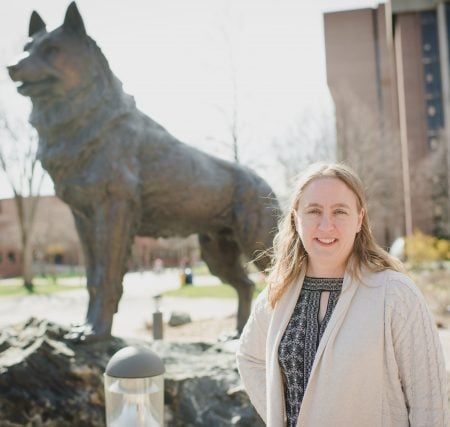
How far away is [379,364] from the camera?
1.43 meters

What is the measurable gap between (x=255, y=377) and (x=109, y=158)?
243cm

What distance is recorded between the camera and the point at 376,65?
4216 centimetres

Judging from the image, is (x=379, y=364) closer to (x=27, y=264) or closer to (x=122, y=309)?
(x=122, y=309)

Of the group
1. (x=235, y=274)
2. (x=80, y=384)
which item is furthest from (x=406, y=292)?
(x=235, y=274)

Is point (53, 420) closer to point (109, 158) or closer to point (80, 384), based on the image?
point (80, 384)

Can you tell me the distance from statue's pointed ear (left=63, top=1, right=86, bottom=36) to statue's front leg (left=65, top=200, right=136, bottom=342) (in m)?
1.35

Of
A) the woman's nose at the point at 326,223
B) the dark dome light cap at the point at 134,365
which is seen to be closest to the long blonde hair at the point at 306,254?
the woman's nose at the point at 326,223

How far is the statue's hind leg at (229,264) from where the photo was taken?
501 cm

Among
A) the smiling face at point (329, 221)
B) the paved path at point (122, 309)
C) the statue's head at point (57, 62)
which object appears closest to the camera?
the smiling face at point (329, 221)

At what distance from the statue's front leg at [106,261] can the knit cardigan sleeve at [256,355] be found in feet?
6.71

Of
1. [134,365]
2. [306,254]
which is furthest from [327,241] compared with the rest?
[134,365]

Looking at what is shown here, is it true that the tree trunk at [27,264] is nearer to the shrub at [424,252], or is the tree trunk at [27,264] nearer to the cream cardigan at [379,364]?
the shrub at [424,252]

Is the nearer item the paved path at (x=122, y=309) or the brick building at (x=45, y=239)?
the paved path at (x=122, y=309)

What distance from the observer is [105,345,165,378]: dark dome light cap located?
205 centimetres
